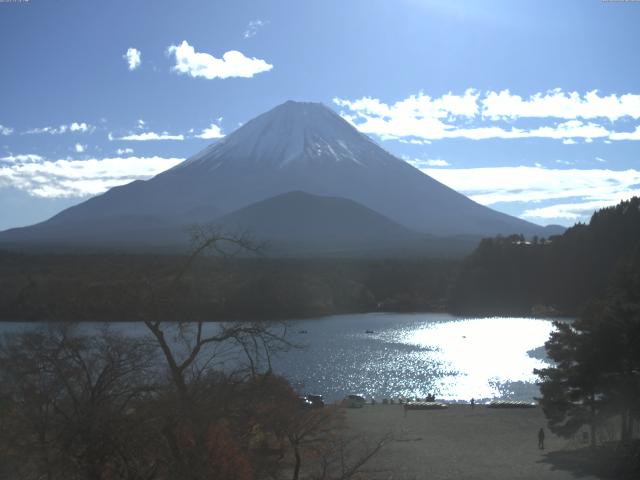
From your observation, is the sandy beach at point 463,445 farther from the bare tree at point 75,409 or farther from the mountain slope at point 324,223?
the mountain slope at point 324,223

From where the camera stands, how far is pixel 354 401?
17.6m

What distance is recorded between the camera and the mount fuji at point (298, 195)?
8956 centimetres

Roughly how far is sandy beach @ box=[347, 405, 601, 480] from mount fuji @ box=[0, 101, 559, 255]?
6613 cm

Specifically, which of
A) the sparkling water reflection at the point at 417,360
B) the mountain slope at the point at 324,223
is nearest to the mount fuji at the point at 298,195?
the mountain slope at the point at 324,223

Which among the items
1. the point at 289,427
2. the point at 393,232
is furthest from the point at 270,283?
the point at 393,232

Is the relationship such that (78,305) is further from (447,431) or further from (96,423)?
(447,431)

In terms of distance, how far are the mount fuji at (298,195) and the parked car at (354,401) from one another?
210 ft

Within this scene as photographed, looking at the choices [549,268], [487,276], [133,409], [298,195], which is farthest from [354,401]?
[298,195]

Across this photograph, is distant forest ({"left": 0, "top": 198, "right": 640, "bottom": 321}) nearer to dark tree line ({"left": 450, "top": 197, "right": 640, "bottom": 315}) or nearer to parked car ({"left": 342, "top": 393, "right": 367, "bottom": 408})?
dark tree line ({"left": 450, "top": 197, "right": 640, "bottom": 315})

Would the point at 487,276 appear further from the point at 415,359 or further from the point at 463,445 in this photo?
the point at 463,445

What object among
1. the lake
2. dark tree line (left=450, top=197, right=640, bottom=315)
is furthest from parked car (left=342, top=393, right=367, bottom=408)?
dark tree line (left=450, top=197, right=640, bottom=315)

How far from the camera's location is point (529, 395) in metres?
19.7

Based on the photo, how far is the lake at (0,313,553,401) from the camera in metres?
20.4

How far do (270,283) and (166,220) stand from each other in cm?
6935
